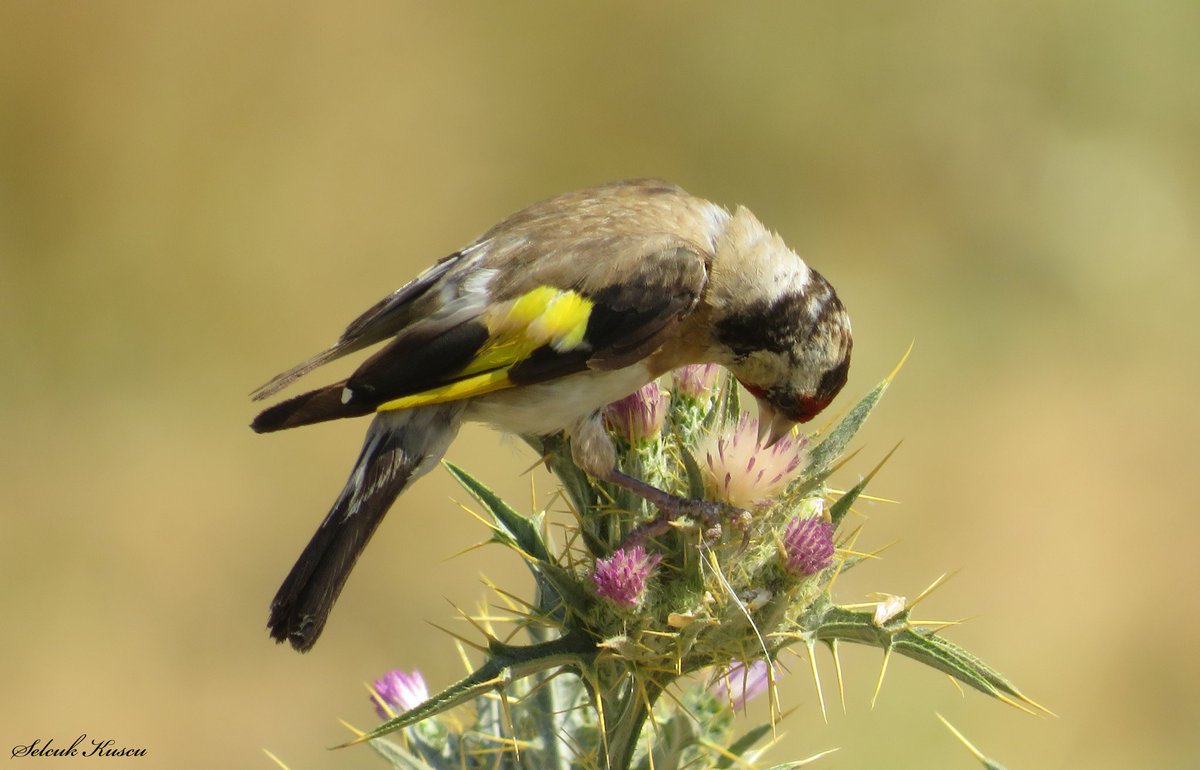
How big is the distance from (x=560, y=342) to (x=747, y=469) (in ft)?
3.22

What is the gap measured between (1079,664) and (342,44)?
8704mm

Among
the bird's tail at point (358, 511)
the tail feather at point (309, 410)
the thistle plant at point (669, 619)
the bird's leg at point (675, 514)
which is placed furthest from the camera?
the tail feather at point (309, 410)

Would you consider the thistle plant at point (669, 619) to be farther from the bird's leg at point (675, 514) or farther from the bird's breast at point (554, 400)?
the bird's breast at point (554, 400)

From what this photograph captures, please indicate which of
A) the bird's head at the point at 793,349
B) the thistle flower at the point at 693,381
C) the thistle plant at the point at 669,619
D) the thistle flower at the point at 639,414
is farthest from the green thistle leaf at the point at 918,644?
the bird's head at the point at 793,349

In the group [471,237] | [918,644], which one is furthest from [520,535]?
[471,237]

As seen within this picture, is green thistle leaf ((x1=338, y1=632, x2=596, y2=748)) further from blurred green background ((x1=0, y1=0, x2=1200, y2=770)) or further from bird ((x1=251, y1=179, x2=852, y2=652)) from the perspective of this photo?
blurred green background ((x1=0, y1=0, x2=1200, y2=770))

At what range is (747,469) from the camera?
347 centimetres

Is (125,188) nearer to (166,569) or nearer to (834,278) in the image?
(166,569)

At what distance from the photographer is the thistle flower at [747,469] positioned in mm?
3447

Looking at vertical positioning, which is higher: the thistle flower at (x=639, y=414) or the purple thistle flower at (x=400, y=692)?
the thistle flower at (x=639, y=414)

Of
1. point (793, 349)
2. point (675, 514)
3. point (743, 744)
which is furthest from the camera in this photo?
point (793, 349)

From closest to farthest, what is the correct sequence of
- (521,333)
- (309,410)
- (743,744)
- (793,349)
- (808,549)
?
(808,549), (743,744), (309,410), (521,333), (793,349)

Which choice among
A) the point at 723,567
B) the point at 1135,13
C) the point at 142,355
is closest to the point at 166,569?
the point at 142,355

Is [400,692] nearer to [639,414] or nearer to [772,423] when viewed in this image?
[639,414]
